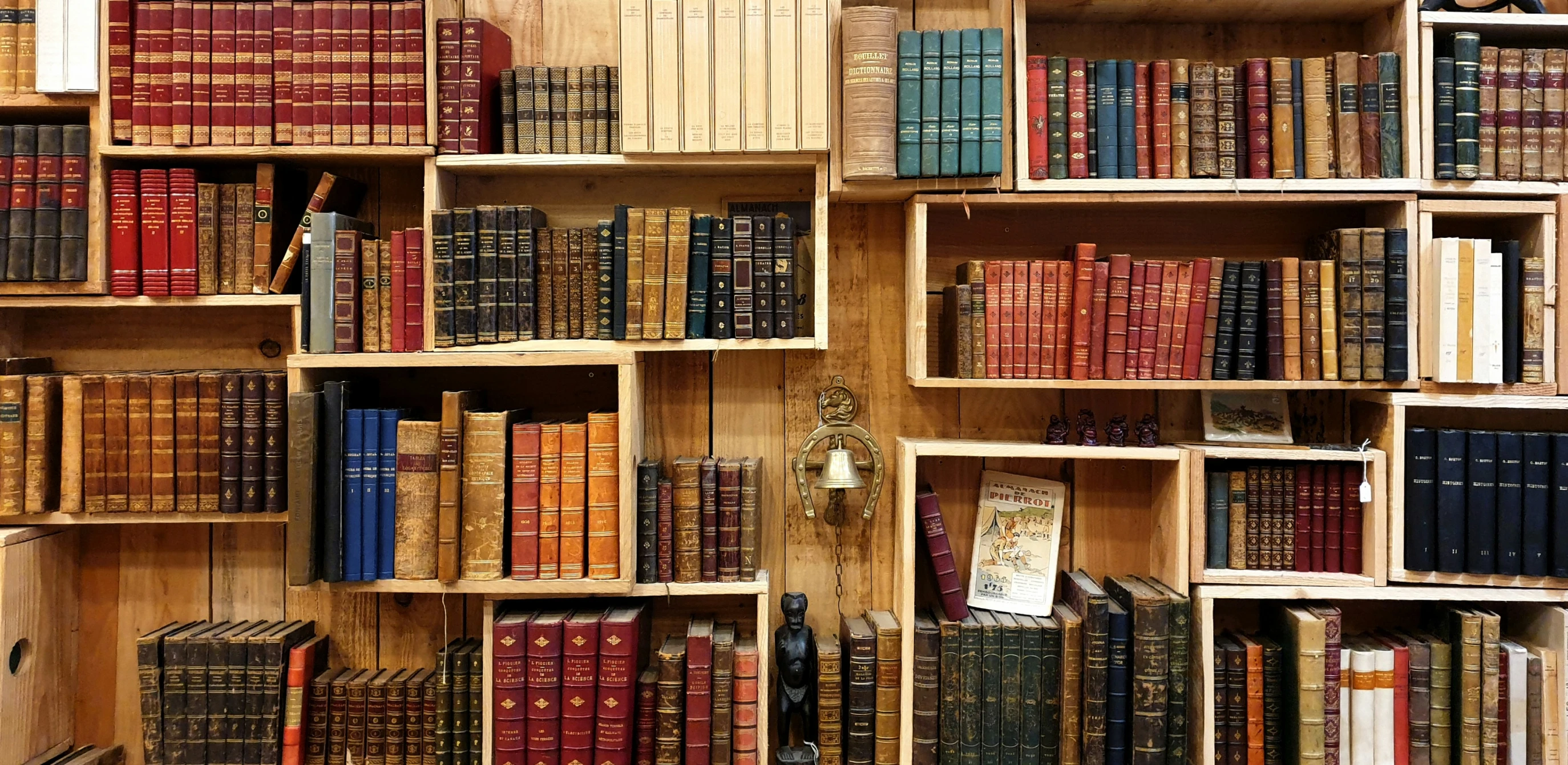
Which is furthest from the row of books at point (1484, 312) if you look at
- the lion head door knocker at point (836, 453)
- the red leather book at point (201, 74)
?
the red leather book at point (201, 74)

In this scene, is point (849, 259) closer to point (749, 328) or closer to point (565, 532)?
point (749, 328)

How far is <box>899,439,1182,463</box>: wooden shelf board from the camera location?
6.05ft

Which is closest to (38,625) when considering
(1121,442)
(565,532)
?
(565,532)

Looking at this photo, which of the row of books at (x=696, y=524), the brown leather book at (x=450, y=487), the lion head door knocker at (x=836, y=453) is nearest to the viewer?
the brown leather book at (x=450, y=487)

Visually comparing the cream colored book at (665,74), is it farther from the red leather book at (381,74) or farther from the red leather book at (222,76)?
the red leather book at (222,76)

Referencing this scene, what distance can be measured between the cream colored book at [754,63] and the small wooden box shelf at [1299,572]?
4.03 ft

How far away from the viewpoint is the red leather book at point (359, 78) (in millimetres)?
1820

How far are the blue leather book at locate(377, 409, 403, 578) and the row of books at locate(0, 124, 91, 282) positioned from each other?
0.76 m

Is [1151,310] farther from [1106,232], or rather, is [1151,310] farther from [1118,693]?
[1118,693]

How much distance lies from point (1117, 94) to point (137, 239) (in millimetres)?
2206

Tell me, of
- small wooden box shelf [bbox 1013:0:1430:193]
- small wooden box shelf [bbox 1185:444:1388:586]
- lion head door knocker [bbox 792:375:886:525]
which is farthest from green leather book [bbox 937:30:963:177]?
small wooden box shelf [bbox 1185:444:1388:586]

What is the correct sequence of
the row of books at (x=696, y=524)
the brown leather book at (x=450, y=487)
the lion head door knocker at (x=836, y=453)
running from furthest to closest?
the lion head door knocker at (x=836, y=453)
the row of books at (x=696, y=524)
the brown leather book at (x=450, y=487)

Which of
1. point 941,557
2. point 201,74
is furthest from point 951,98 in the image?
point 201,74

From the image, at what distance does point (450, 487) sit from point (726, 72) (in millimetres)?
1069
